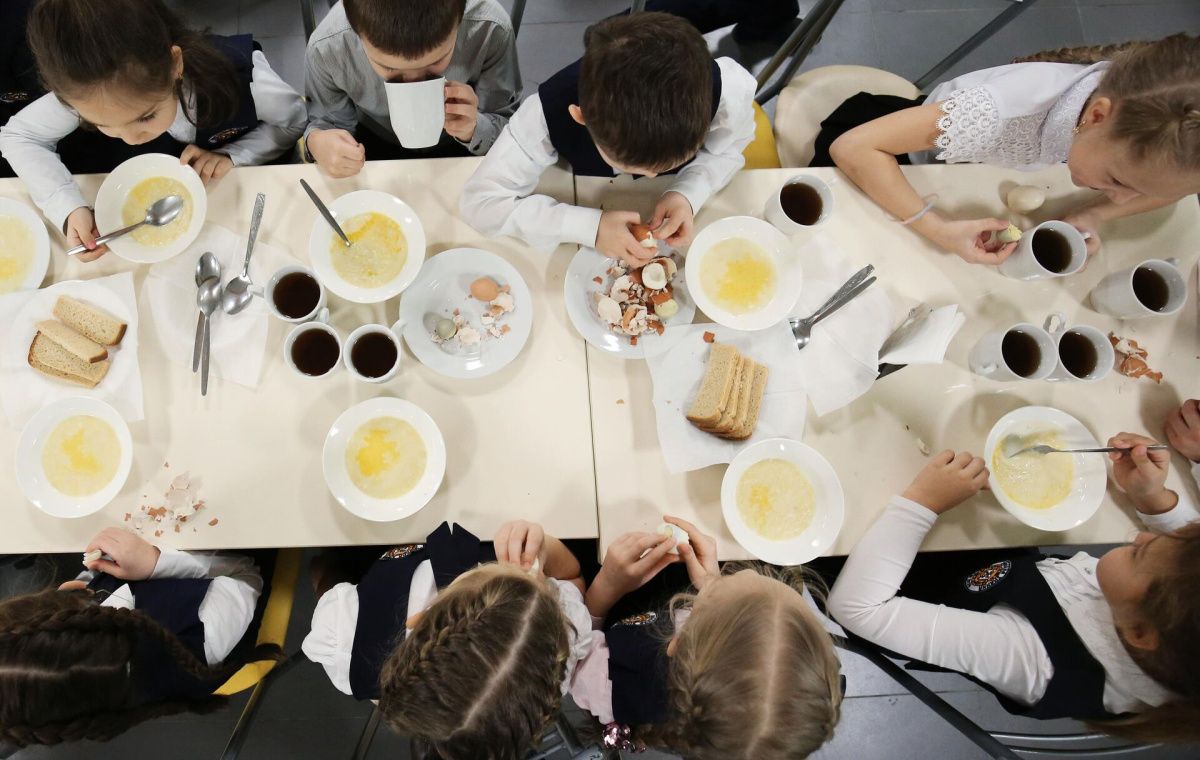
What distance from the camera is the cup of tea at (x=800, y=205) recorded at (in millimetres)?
1301

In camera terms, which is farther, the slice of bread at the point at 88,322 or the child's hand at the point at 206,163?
the child's hand at the point at 206,163

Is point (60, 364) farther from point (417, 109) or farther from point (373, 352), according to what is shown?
point (417, 109)

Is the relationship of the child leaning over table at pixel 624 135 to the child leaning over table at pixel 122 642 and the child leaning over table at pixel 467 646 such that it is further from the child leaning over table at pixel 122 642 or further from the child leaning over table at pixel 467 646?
the child leaning over table at pixel 122 642

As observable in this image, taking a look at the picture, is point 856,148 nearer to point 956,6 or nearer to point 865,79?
point 865,79

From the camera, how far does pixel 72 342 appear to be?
122 centimetres

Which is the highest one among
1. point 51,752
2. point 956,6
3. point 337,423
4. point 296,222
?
point 956,6

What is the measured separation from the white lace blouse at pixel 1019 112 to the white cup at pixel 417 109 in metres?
1.05

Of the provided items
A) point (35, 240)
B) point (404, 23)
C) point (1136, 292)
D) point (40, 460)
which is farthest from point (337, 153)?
point (1136, 292)

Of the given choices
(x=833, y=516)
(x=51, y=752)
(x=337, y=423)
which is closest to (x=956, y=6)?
(x=833, y=516)

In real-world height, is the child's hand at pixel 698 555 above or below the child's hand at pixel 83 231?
below

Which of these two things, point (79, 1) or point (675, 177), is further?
point (675, 177)

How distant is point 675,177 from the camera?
137 cm

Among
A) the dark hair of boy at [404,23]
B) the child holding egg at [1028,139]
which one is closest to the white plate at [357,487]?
the dark hair of boy at [404,23]

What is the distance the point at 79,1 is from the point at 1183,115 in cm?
196
